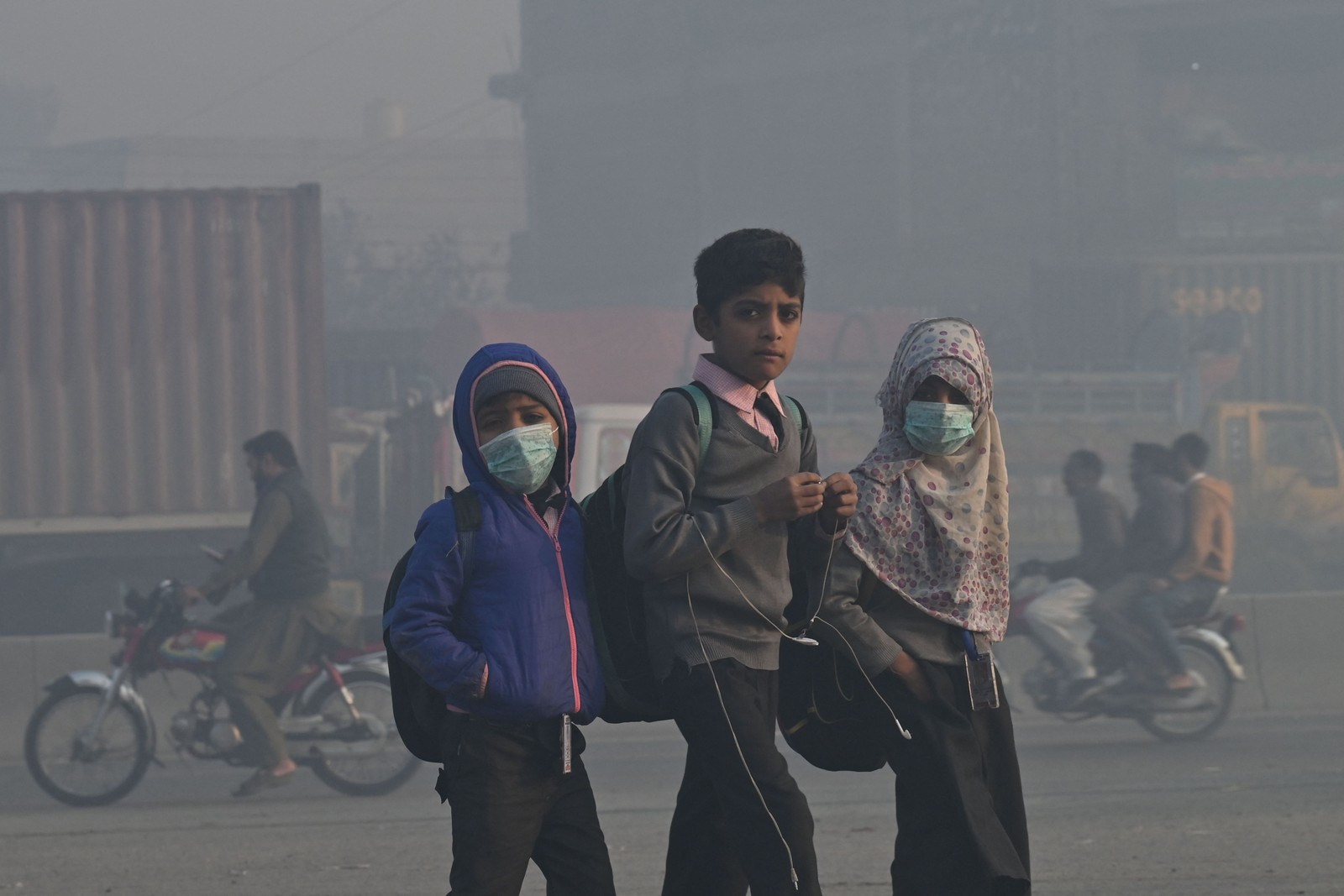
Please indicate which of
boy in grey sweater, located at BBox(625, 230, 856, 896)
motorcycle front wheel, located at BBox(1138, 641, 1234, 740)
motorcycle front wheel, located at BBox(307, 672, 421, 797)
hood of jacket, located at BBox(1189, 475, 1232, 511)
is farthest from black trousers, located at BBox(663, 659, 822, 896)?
hood of jacket, located at BBox(1189, 475, 1232, 511)

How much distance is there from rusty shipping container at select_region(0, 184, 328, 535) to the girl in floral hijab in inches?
509

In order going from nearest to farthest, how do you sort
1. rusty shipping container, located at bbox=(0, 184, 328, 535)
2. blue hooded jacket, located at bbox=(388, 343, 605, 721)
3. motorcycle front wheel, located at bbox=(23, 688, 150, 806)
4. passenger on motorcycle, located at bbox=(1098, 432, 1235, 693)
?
blue hooded jacket, located at bbox=(388, 343, 605, 721) < motorcycle front wheel, located at bbox=(23, 688, 150, 806) < passenger on motorcycle, located at bbox=(1098, 432, 1235, 693) < rusty shipping container, located at bbox=(0, 184, 328, 535)


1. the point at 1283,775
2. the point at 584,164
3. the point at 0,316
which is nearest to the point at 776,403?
the point at 1283,775

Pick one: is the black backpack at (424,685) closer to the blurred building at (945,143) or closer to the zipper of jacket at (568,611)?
the zipper of jacket at (568,611)

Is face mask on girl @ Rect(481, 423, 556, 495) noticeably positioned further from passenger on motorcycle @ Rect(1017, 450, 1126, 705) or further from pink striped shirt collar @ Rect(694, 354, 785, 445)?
passenger on motorcycle @ Rect(1017, 450, 1126, 705)

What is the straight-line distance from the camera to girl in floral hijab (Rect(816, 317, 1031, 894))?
3.45m

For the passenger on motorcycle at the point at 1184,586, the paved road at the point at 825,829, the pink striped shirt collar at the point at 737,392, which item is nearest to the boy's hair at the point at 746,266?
the pink striped shirt collar at the point at 737,392

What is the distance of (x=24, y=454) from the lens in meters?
15.9

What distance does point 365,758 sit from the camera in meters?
8.64

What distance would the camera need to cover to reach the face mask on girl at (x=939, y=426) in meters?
3.47

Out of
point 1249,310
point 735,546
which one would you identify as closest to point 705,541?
point 735,546

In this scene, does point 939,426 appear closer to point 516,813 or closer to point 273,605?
point 516,813

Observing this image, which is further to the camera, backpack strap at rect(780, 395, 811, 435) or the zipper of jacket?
backpack strap at rect(780, 395, 811, 435)

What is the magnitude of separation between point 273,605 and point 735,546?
583cm
